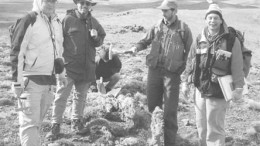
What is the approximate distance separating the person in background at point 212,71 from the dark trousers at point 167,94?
45 cm

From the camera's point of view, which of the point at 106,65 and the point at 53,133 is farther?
the point at 106,65

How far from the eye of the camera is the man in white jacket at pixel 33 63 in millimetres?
4766

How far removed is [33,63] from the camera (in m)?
4.94

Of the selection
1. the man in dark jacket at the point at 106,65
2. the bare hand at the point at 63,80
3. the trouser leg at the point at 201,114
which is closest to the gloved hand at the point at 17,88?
the bare hand at the point at 63,80

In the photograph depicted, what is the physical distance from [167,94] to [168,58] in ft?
1.80

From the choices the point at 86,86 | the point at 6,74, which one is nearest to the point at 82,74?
the point at 86,86

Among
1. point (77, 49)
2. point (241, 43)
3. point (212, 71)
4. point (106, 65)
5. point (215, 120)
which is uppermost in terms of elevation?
point (241, 43)

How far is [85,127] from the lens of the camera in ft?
21.7

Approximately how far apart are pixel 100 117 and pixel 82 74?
1.26 metres

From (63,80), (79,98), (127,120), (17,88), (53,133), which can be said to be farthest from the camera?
(127,120)

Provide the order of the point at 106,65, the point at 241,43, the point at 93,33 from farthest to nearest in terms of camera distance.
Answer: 1. the point at 106,65
2. the point at 93,33
3. the point at 241,43

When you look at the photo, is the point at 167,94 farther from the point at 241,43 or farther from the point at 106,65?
the point at 106,65

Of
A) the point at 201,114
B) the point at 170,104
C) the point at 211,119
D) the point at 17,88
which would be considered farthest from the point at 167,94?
the point at 17,88

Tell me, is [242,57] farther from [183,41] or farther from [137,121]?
[137,121]
